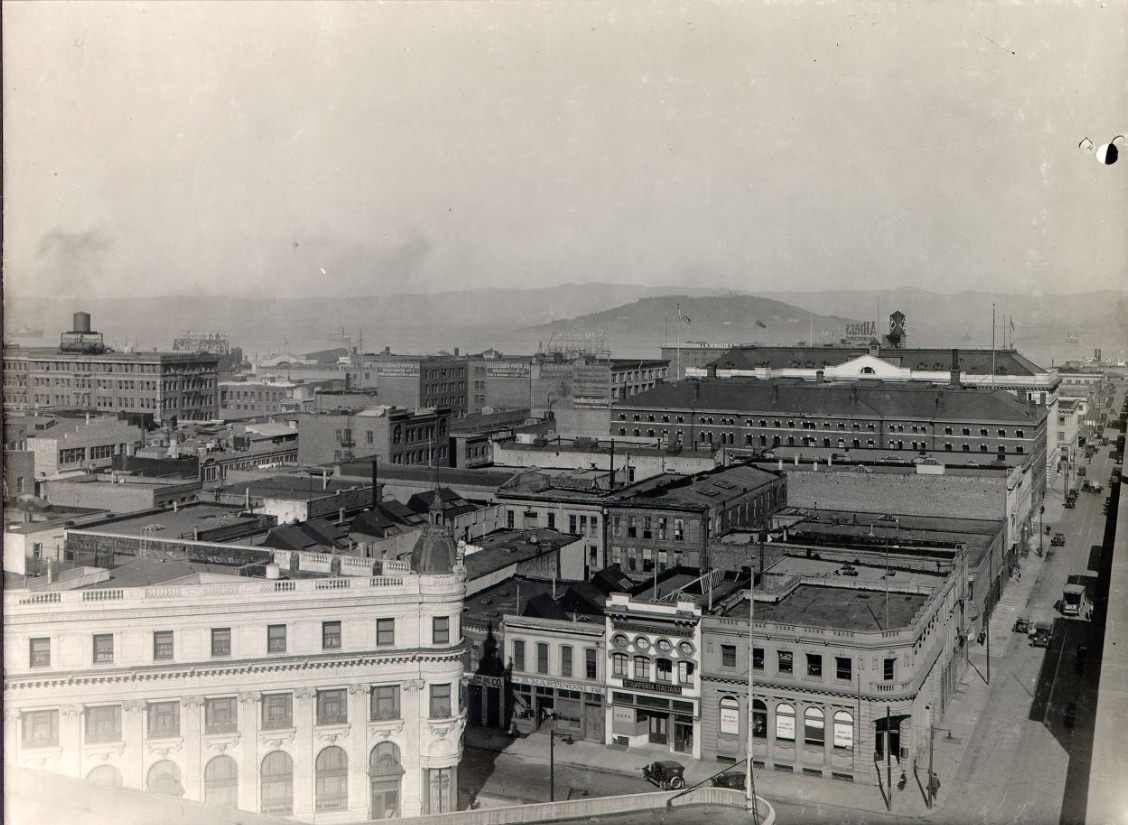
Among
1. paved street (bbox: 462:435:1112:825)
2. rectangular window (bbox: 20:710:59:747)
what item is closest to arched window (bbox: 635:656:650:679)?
paved street (bbox: 462:435:1112:825)

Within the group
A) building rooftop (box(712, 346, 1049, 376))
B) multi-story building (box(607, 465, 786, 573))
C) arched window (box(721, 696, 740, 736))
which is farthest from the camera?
building rooftop (box(712, 346, 1049, 376))

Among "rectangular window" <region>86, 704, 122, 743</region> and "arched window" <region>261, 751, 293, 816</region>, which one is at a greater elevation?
"rectangular window" <region>86, 704, 122, 743</region>

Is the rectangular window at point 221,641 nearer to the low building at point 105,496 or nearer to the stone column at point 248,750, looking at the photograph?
the stone column at point 248,750

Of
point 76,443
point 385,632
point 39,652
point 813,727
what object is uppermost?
point 76,443

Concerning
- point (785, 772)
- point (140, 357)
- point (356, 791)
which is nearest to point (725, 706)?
point (785, 772)

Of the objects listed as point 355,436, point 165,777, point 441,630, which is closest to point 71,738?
point 165,777

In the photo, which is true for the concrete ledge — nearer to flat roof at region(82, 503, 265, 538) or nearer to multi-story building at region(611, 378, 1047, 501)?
flat roof at region(82, 503, 265, 538)

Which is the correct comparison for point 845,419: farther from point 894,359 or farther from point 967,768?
point 967,768
